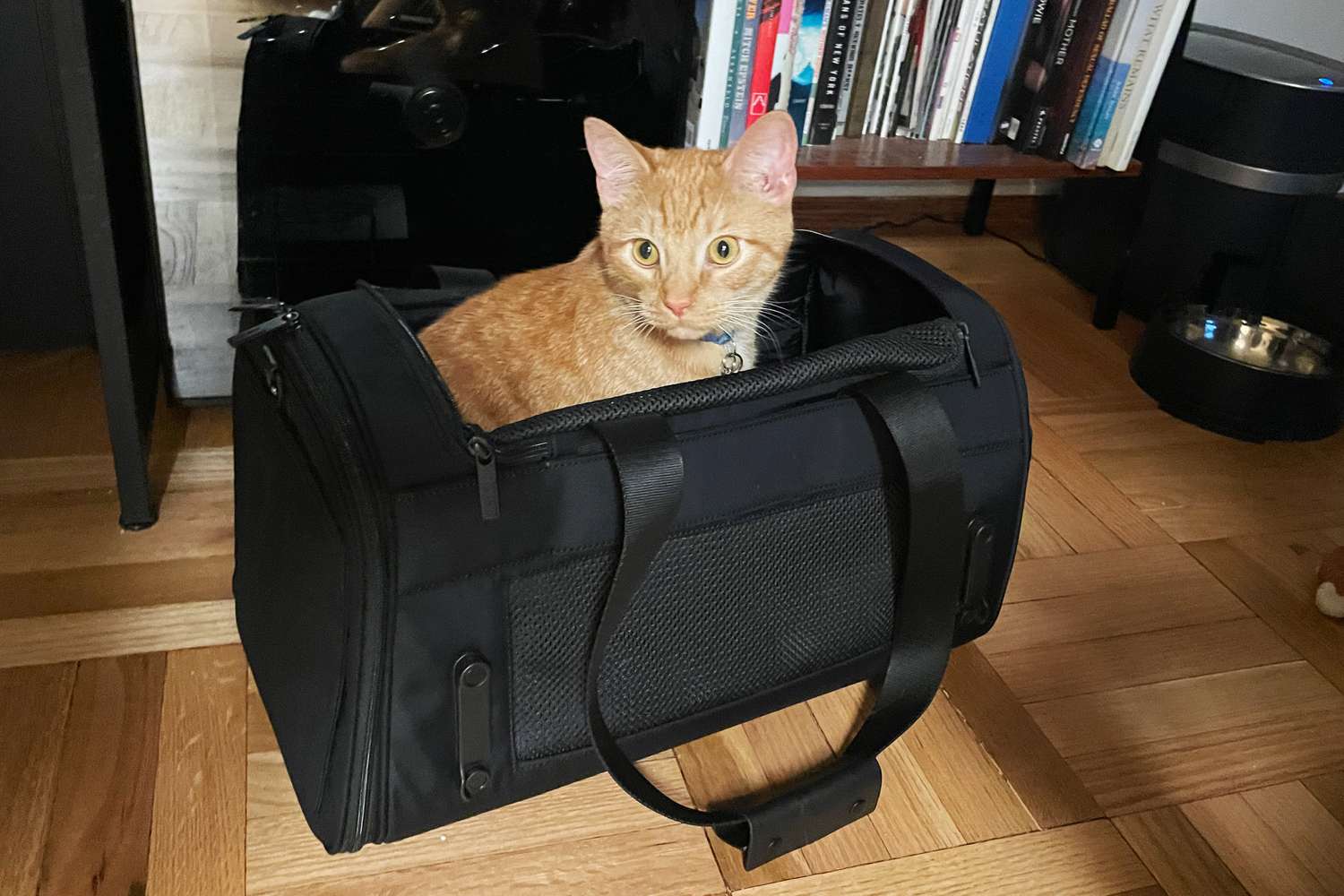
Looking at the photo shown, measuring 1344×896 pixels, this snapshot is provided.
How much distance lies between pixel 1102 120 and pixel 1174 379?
0.37 metres

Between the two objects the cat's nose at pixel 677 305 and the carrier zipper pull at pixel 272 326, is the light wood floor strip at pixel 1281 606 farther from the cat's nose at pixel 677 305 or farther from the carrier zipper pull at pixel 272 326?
the carrier zipper pull at pixel 272 326

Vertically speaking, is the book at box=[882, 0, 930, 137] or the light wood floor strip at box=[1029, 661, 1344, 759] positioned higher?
the book at box=[882, 0, 930, 137]

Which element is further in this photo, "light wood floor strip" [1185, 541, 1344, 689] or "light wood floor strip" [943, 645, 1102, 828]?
"light wood floor strip" [1185, 541, 1344, 689]

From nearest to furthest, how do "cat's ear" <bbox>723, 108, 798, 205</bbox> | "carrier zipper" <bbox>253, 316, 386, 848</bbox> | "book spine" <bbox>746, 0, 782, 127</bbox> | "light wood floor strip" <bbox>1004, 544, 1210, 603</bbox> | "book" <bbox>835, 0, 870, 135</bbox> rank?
"carrier zipper" <bbox>253, 316, 386, 848</bbox> < "cat's ear" <bbox>723, 108, 798, 205</bbox> < "light wood floor strip" <bbox>1004, 544, 1210, 603</bbox> < "book spine" <bbox>746, 0, 782, 127</bbox> < "book" <bbox>835, 0, 870, 135</bbox>

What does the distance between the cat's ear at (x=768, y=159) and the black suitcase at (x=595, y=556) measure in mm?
164

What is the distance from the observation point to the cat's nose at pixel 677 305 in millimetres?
827

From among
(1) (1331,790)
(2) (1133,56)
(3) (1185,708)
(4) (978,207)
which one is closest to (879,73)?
(2) (1133,56)

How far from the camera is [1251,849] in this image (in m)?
0.81

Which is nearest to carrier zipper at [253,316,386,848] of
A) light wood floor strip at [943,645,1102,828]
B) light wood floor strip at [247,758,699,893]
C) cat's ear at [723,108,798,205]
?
light wood floor strip at [247,758,699,893]

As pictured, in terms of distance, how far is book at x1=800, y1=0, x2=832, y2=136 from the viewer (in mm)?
1247

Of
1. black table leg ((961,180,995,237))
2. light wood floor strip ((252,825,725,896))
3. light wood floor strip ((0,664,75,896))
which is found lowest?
light wood floor strip ((0,664,75,896))

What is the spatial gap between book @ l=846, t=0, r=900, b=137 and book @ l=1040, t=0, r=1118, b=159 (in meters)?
0.24

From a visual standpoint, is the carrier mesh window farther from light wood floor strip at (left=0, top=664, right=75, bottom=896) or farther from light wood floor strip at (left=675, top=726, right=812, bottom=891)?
light wood floor strip at (left=0, top=664, right=75, bottom=896)

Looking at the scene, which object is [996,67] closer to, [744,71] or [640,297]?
[744,71]
